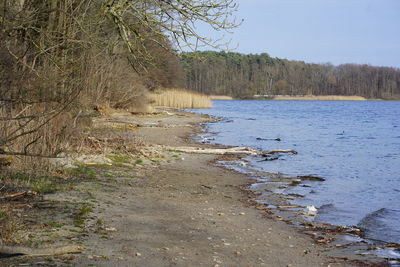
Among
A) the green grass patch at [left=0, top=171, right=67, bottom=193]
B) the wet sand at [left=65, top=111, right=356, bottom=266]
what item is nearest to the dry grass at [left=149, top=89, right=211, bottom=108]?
the wet sand at [left=65, top=111, right=356, bottom=266]

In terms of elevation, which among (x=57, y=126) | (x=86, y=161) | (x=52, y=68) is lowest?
(x=86, y=161)

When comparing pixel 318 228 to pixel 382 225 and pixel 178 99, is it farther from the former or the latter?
pixel 178 99

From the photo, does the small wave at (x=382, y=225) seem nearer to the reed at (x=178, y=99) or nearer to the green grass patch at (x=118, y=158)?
the green grass patch at (x=118, y=158)

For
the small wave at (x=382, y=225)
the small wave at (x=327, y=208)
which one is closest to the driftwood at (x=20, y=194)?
the small wave at (x=382, y=225)

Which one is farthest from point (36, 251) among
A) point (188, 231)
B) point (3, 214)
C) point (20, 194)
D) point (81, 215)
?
point (20, 194)

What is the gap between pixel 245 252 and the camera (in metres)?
6.46

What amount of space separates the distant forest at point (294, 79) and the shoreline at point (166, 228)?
4480 inches

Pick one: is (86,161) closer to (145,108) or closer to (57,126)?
(57,126)

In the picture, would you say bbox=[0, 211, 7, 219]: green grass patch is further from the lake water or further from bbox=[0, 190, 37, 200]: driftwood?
the lake water

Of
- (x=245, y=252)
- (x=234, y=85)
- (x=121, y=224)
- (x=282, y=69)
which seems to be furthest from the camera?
(x=282, y=69)

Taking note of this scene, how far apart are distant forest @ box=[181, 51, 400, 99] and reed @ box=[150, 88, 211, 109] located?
68411mm

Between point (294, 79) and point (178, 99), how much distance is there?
90.3 m

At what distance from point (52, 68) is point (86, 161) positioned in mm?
3399

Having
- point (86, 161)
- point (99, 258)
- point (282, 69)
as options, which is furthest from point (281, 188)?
point (282, 69)
